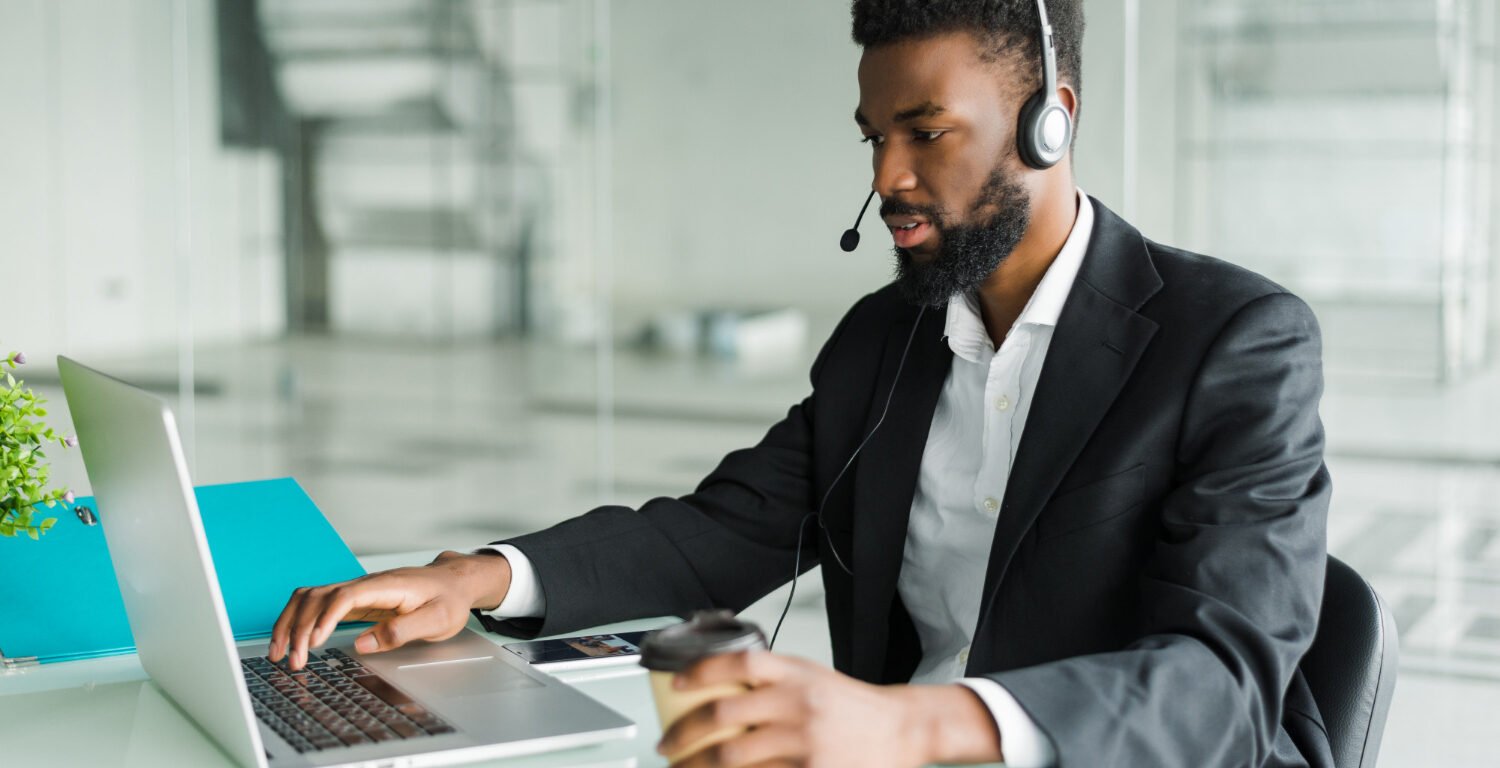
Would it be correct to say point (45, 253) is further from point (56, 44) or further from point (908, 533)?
point (908, 533)

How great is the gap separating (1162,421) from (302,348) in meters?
5.17

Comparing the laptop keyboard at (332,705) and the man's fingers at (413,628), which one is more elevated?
the man's fingers at (413,628)

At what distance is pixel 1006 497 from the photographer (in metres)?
1.58

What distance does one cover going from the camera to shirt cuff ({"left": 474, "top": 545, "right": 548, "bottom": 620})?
5.34 ft

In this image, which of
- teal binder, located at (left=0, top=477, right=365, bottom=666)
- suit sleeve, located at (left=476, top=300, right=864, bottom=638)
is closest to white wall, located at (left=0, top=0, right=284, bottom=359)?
teal binder, located at (left=0, top=477, right=365, bottom=666)

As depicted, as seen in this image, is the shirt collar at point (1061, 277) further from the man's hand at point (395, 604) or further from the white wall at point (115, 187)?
the white wall at point (115, 187)

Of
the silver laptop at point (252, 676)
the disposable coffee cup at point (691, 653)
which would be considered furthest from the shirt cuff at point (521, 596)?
the disposable coffee cup at point (691, 653)

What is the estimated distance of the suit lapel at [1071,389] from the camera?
1562mm

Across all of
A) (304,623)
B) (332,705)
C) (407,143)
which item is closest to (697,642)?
(332,705)

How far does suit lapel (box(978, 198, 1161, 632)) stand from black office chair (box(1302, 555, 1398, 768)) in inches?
11.7

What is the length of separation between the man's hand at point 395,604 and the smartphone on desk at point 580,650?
0.22ft

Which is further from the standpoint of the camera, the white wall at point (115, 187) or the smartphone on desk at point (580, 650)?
the white wall at point (115, 187)

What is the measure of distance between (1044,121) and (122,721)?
3.52 ft

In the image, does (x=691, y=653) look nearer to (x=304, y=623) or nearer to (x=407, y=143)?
(x=304, y=623)
